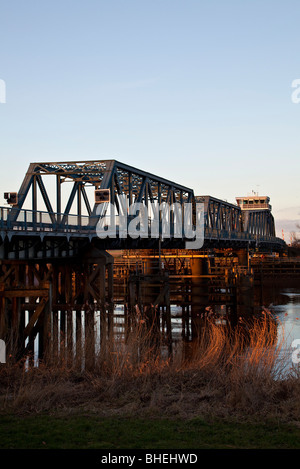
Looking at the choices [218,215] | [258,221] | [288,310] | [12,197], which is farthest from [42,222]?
[258,221]

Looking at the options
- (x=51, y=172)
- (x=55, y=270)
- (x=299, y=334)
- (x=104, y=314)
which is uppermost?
(x=51, y=172)

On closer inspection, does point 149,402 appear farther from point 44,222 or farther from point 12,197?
point 12,197

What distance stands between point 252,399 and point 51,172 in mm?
26530

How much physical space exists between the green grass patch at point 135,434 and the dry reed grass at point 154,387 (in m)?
0.64

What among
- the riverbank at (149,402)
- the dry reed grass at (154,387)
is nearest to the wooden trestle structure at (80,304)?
the dry reed grass at (154,387)

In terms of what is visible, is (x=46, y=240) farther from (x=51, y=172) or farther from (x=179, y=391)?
(x=179, y=391)

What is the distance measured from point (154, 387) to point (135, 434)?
3.82 m

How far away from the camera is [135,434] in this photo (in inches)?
449

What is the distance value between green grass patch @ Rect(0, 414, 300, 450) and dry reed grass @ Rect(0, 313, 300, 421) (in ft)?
2.09

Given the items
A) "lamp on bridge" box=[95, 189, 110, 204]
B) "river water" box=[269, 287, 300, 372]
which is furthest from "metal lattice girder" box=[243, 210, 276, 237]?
"lamp on bridge" box=[95, 189, 110, 204]

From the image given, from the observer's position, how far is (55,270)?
33500 mm

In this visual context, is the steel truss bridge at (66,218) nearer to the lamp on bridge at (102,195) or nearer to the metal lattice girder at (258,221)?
the lamp on bridge at (102,195)

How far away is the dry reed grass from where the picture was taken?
43.5ft

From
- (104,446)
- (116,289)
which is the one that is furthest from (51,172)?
(104,446)
